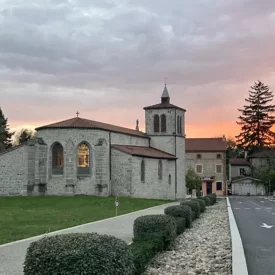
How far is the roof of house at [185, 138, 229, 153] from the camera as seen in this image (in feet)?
280

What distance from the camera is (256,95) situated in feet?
303

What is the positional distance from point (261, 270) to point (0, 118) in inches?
Answer: 2885

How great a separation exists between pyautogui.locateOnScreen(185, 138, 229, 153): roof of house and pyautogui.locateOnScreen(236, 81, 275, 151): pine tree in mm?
7151

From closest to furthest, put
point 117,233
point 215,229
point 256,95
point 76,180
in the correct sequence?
point 117,233
point 215,229
point 76,180
point 256,95

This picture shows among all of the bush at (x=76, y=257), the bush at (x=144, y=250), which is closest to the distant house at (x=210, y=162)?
the bush at (x=144, y=250)

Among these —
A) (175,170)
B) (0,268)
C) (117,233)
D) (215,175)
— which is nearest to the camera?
(0,268)

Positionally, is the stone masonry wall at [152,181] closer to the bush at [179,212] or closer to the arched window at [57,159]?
the arched window at [57,159]

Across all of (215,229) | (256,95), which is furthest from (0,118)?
(215,229)

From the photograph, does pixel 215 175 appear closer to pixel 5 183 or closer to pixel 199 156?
pixel 199 156

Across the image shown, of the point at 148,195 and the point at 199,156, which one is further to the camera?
the point at 199,156

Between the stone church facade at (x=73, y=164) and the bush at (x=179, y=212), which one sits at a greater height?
the stone church facade at (x=73, y=164)

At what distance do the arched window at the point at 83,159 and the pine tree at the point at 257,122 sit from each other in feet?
172

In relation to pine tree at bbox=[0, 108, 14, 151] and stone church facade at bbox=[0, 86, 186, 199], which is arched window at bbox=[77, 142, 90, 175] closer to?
stone church facade at bbox=[0, 86, 186, 199]

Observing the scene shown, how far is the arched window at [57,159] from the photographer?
147 ft
